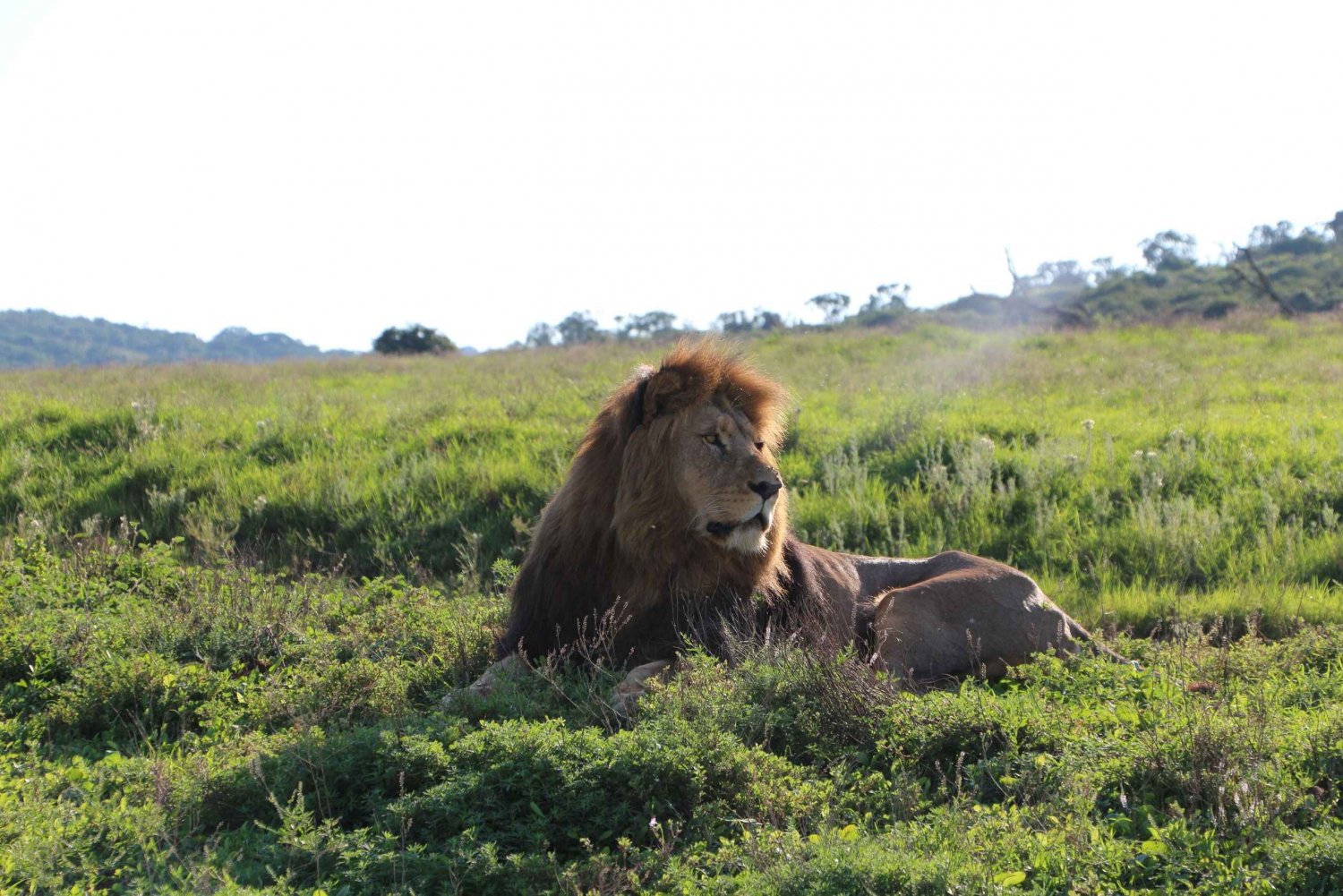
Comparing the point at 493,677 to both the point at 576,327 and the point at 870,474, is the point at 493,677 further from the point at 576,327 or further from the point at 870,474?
the point at 576,327

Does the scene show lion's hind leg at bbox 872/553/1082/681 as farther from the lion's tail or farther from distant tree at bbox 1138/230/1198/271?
distant tree at bbox 1138/230/1198/271

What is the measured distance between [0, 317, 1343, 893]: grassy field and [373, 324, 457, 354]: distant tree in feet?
75.5

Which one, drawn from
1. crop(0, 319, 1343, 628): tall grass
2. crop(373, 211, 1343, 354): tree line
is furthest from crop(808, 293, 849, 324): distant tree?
crop(0, 319, 1343, 628): tall grass

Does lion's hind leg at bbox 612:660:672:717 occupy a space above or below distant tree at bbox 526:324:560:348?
below

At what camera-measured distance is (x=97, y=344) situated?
4286 inches

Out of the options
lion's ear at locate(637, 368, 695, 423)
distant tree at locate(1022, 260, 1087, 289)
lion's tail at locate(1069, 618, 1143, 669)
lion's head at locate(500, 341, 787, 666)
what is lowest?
lion's tail at locate(1069, 618, 1143, 669)

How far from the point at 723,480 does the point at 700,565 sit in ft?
1.42

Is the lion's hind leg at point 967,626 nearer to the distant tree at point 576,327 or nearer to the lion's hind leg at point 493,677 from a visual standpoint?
the lion's hind leg at point 493,677

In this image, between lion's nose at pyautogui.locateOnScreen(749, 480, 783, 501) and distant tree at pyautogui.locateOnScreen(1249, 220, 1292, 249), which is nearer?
lion's nose at pyautogui.locateOnScreen(749, 480, 783, 501)

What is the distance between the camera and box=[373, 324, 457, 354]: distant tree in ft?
116

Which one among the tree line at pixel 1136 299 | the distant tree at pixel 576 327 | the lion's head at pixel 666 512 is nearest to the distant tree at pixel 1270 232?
the tree line at pixel 1136 299

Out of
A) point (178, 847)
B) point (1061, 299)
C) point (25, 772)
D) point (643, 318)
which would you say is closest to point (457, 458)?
point (25, 772)

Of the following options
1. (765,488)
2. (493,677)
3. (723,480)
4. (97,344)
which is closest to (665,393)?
(723,480)

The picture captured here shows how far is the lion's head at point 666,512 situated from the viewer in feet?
16.8
